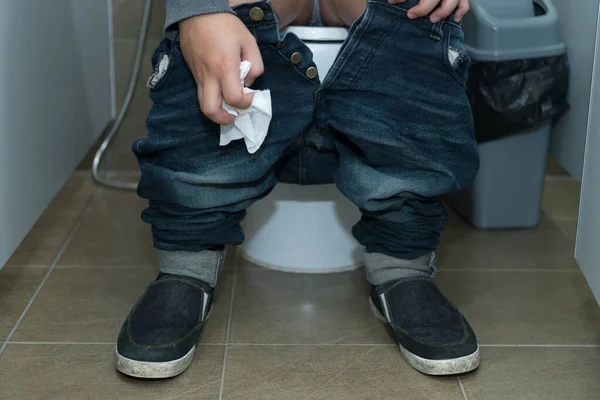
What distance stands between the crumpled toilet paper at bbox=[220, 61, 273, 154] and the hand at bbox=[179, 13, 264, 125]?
0.05 ft

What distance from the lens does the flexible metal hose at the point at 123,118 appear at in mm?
1583

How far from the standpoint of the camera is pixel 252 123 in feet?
2.90

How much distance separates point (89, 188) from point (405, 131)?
0.85 meters

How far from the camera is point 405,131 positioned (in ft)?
3.10

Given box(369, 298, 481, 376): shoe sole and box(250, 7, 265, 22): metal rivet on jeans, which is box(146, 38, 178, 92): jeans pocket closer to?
box(250, 7, 265, 22): metal rivet on jeans

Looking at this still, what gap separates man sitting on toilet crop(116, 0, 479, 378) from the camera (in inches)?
35.4

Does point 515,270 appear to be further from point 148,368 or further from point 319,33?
point 148,368

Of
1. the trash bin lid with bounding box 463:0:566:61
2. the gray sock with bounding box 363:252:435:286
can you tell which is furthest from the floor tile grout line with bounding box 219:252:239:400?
the trash bin lid with bounding box 463:0:566:61

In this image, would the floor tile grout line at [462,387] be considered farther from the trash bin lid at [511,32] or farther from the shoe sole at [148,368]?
the trash bin lid at [511,32]

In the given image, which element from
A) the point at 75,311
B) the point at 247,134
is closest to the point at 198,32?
the point at 247,134

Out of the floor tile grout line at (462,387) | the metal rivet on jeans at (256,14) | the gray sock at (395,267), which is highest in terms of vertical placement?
the metal rivet on jeans at (256,14)

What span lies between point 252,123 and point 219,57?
0.09 meters

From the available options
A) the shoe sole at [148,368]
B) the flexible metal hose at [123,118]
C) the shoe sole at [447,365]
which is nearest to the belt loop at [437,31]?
the shoe sole at [447,365]

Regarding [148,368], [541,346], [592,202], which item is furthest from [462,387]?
[148,368]
